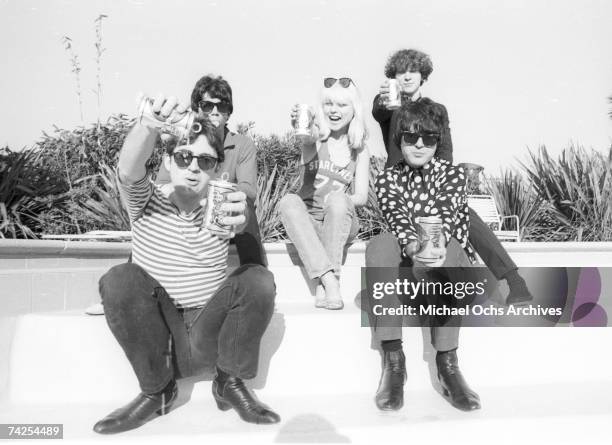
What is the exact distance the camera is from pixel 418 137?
2508 millimetres

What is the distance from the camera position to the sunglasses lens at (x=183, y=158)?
81.0 inches

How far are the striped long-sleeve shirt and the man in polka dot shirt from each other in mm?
709

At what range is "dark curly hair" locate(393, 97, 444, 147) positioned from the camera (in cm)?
250

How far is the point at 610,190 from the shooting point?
5.28 m

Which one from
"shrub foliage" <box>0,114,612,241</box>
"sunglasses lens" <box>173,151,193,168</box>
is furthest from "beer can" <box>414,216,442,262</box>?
"shrub foliage" <box>0,114,612,241</box>

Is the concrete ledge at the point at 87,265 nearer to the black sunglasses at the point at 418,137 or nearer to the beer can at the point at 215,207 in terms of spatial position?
the black sunglasses at the point at 418,137

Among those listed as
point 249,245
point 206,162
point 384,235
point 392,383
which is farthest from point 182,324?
point 384,235

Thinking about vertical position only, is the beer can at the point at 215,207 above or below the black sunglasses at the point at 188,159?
below

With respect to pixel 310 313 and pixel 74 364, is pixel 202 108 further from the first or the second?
pixel 74 364

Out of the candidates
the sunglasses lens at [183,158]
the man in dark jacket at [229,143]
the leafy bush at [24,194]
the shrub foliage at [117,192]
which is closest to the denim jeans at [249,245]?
the man in dark jacket at [229,143]

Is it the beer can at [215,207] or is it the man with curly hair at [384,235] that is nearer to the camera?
the beer can at [215,207]

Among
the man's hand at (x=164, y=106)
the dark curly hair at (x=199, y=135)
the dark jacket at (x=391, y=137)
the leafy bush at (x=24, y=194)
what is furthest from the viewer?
the leafy bush at (x=24, y=194)

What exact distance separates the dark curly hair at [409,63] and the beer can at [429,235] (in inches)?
58.9

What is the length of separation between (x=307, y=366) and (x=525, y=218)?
406 cm
